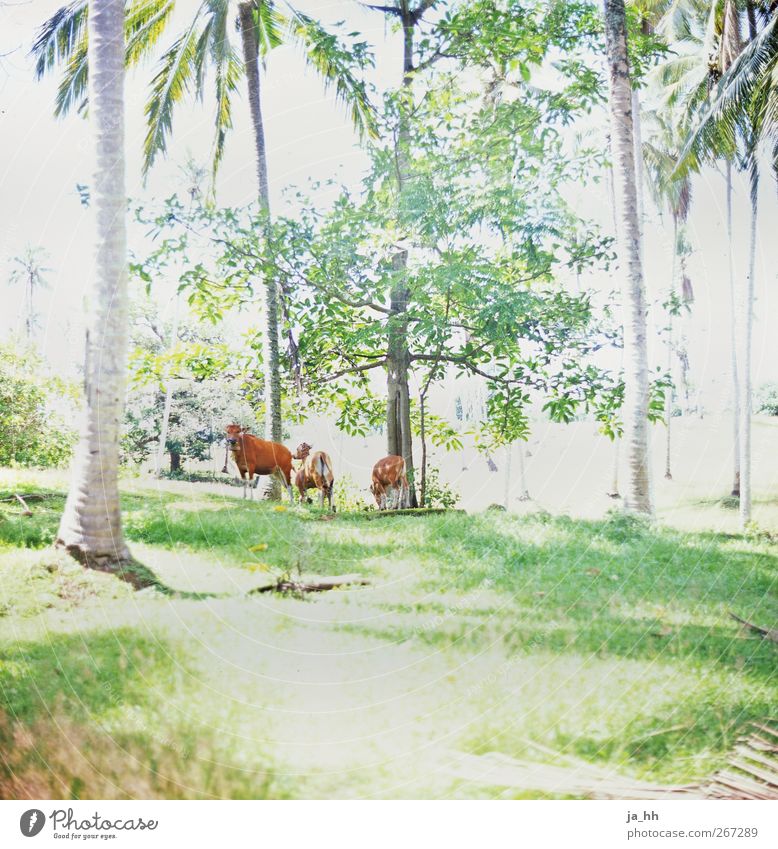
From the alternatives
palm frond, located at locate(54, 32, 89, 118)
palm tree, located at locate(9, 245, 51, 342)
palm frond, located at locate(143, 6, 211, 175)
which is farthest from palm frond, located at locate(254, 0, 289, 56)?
palm tree, located at locate(9, 245, 51, 342)

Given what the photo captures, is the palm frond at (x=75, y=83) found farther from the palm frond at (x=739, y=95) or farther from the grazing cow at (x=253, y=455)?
the palm frond at (x=739, y=95)

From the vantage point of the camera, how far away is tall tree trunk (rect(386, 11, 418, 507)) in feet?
6.07

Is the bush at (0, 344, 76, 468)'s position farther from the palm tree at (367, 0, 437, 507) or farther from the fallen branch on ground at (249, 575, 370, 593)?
the palm tree at (367, 0, 437, 507)

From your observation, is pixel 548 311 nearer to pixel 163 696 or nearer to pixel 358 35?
pixel 358 35

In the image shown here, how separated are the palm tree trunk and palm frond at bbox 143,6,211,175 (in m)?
1.10

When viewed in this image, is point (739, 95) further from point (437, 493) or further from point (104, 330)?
point (104, 330)

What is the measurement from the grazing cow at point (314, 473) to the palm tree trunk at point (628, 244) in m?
0.81

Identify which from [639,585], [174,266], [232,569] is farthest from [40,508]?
[639,585]

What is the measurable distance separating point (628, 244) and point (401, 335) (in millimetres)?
656

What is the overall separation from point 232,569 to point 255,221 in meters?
0.91

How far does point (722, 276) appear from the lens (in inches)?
79.4

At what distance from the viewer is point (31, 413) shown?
1890 millimetres

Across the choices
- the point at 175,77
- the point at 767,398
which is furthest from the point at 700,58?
the point at 175,77

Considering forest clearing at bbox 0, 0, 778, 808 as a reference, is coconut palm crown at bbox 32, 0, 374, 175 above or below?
above
